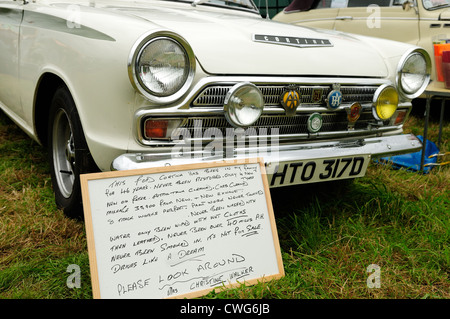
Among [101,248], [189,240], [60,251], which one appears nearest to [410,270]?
[189,240]

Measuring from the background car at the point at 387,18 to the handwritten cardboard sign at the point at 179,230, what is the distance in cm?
278

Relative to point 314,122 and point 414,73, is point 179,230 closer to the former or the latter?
point 314,122

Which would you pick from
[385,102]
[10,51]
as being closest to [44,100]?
[10,51]

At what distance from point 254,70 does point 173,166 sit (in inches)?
20.6

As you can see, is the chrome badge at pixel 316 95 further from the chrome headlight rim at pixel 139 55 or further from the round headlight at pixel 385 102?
the chrome headlight rim at pixel 139 55

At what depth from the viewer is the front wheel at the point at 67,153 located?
6.04 feet

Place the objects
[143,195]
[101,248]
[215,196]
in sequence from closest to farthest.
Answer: [101,248] < [143,195] < [215,196]

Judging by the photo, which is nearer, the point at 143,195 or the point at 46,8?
the point at 143,195

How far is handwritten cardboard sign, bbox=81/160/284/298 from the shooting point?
4.61ft

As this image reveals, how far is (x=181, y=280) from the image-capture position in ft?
4.78

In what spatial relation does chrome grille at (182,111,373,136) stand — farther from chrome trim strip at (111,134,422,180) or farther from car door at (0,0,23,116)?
car door at (0,0,23,116)

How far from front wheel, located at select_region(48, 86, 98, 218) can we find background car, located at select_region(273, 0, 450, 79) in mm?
2947

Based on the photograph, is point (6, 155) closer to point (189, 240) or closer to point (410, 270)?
point (189, 240)

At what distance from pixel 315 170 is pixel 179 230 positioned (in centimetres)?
70
